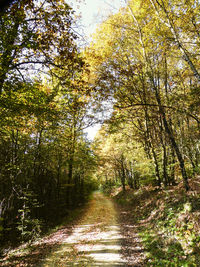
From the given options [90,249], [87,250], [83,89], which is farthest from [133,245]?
[83,89]

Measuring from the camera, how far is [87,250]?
682 cm

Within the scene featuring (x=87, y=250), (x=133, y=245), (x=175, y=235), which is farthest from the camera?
(x=133, y=245)

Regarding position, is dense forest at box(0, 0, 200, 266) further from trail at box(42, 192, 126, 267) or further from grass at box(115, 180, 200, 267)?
trail at box(42, 192, 126, 267)

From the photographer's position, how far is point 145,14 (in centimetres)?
963

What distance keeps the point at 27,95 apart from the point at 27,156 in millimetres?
6995

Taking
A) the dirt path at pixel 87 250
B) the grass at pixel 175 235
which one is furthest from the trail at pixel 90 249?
the grass at pixel 175 235

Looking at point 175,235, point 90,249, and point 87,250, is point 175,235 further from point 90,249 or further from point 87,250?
point 87,250

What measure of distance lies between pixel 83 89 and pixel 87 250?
794cm

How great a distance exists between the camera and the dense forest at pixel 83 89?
17.4 ft

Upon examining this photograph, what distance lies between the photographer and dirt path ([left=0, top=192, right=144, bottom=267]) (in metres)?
5.98

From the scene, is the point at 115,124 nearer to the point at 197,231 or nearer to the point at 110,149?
the point at 197,231

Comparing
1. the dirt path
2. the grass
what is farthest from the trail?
the grass

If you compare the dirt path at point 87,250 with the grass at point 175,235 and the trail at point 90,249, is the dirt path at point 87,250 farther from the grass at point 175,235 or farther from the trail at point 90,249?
the grass at point 175,235

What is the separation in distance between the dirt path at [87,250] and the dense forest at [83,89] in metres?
1.08
